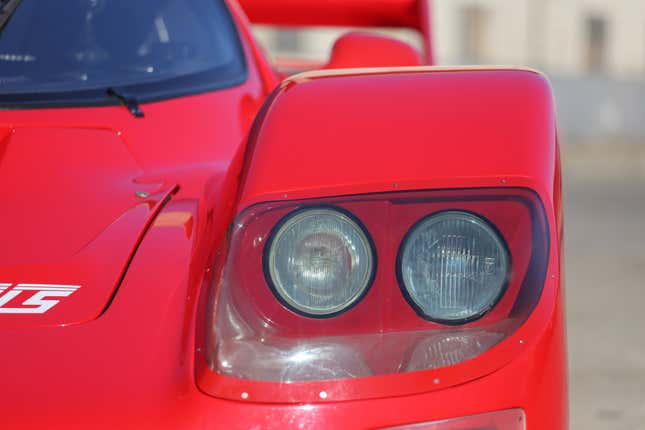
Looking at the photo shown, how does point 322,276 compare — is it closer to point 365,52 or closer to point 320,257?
point 320,257

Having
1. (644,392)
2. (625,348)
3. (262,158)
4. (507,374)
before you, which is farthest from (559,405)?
(625,348)

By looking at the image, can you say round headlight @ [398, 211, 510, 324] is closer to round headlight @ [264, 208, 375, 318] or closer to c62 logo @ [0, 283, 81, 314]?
round headlight @ [264, 208, 375, 318]

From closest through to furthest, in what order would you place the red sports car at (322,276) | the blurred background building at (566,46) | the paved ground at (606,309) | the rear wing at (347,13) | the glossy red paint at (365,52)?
the red sports car at (322,276) → the glossy red paint at (365,52) → the paved ground at (606,309) → the rear wing at (347,13) → the blurred background building at (566,46)

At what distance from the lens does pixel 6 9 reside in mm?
2193

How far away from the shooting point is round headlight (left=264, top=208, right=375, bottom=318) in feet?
4.49

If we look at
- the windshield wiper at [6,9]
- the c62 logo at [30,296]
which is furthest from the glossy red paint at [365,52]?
the c62 logo at [30,296]

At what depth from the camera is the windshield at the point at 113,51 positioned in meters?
2.06

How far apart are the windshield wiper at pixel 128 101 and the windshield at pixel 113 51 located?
0.02 meters

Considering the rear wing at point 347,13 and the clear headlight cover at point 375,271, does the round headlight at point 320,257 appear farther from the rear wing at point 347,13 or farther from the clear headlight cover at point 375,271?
the rear wing at point 347,13

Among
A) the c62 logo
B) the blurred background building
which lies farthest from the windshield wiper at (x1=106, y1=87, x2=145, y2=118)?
the blurred background building

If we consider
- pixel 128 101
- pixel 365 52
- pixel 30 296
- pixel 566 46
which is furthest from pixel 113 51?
pixel 566 46

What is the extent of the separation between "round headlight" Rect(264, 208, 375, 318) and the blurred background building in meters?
10.3

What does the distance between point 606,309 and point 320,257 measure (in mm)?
3563

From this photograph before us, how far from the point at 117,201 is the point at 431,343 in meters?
0.62
